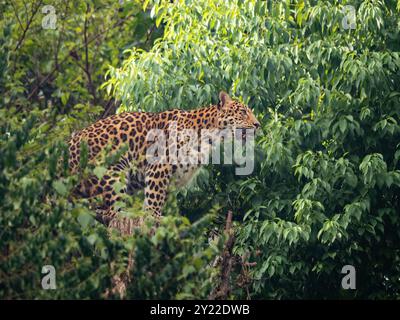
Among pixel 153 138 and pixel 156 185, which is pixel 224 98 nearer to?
pixel 153 138

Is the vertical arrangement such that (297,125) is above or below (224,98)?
below

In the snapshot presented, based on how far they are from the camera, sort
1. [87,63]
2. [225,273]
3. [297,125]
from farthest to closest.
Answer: [87,63] → [297,125] → [225,273]

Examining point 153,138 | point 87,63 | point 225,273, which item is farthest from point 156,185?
point 87,63

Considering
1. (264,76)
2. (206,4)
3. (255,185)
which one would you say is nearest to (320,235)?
(255,185)

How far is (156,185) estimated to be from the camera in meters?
15.3

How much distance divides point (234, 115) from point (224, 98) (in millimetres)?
237

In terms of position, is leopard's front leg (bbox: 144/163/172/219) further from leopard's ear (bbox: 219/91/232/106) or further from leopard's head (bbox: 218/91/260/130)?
leopard's ear (bbox: 219/91/232/106)

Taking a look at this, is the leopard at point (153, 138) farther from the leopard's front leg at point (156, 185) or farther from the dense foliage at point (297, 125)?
the dense foliage at point (297, 125)

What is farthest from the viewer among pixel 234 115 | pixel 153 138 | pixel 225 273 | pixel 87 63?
pixel 87 63

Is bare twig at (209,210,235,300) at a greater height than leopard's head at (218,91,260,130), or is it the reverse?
leopard's head at (218,91,260,130)

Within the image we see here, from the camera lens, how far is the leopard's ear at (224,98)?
1527 centimetres

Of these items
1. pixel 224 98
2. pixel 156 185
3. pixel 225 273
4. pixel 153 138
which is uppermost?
pixel 224 98

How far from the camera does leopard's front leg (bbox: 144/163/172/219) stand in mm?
15320

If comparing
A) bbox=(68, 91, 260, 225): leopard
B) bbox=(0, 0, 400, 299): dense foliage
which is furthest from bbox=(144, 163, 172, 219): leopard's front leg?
bbox=(0, 0, 400, 299): dense foliage
